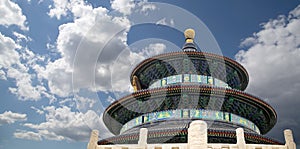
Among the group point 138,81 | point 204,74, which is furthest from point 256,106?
point 138,81

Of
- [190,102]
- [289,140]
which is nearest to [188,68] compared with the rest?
[190,102]

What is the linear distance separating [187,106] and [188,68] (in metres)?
4.71

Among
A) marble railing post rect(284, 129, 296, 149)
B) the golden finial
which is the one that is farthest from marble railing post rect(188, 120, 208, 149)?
the golden finial

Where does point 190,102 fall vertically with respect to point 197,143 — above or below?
above

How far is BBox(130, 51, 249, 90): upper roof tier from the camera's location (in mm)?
21484

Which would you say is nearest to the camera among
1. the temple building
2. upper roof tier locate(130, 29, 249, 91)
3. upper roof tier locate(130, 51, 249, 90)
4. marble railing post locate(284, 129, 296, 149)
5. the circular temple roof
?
marble railing post locate(284, 129, 296, 149)

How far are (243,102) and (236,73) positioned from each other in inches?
216

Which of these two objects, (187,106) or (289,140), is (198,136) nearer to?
(289,140)

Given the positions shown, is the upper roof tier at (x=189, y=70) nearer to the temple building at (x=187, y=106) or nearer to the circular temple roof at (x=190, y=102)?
the temple building at (x=187, y=106)

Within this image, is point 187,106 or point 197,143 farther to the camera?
point 187,106

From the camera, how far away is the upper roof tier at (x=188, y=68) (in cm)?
2148

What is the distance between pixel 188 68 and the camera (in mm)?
21672

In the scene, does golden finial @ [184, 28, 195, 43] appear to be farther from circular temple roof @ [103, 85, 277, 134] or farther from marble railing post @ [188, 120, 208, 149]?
marble railing post @ [188, 120, 208, 149]

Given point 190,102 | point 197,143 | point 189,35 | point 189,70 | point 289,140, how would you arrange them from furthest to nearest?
1. point 189,35
2. point 189,70
3. point 190,102
4. point 289,140
5. point 197,143
